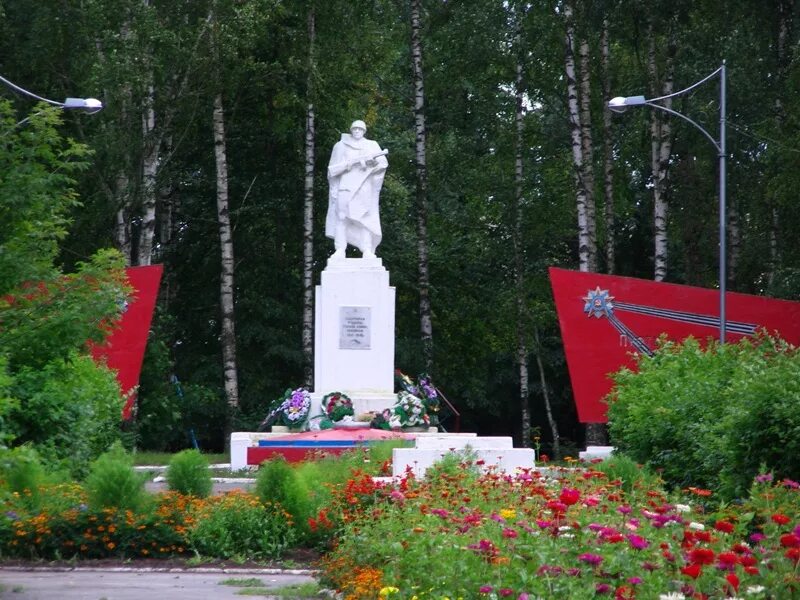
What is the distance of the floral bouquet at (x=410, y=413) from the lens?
83.5ft

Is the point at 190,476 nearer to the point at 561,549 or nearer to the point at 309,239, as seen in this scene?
the point at 561,549

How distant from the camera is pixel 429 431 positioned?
84.4ft

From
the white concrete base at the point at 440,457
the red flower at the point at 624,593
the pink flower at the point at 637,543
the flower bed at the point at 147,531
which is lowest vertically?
the flower bed at the point at 147,531

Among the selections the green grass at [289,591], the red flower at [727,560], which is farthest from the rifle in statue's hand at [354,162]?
the red flower at [727,560]

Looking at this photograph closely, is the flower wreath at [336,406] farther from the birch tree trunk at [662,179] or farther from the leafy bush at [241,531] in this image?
the leafy bush at [241,531]

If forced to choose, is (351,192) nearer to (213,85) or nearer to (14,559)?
(213,85)

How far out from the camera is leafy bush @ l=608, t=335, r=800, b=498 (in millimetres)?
12688

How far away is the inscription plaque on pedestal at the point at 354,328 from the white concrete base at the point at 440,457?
1188cm

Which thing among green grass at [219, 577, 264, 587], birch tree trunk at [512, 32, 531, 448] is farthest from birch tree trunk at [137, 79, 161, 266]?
green grass at [219, 577, 264, 587]

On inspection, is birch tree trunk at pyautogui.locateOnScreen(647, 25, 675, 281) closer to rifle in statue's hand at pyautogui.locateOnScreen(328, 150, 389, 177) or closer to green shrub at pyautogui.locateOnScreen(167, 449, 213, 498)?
rifle in statue's hand at pyautogui.locateOnScreen(328, 150, 389, 177)

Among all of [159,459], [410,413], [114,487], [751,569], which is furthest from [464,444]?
[159,459]

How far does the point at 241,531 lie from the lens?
13562 mm

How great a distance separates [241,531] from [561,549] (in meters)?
6.19

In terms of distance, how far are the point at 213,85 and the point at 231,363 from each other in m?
5.83
